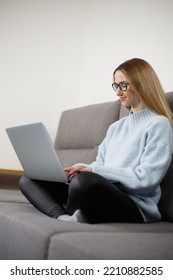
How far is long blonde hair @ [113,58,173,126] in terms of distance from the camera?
1.61 metres

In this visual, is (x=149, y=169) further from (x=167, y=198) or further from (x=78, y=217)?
(x=78, y=217)

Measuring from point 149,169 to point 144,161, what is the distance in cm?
5

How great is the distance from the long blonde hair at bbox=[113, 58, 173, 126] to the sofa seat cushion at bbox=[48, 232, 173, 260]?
735 millimetres

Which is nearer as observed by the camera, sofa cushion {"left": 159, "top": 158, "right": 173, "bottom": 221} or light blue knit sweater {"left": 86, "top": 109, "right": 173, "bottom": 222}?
light blue knit sweater {"left": 86, "top": 109, "right": 173, "bottom": 222}

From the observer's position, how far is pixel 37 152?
1.39 meters

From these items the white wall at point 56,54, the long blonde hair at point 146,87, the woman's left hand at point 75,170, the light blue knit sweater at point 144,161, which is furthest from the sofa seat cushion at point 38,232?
the white wall at point 56,54

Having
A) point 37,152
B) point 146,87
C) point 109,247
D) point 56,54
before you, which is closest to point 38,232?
point 109,247

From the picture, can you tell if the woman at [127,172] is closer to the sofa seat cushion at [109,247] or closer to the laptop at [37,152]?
the laptop at [37,152]

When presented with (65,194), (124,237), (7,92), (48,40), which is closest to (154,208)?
(65,194)

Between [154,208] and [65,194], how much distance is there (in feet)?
1.14

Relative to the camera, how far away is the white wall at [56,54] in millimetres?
2793

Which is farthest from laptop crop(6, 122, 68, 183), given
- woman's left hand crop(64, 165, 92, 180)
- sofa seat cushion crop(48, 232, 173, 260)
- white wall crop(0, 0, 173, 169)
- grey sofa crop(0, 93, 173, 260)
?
white wall crop(0, 0, 173, 169)

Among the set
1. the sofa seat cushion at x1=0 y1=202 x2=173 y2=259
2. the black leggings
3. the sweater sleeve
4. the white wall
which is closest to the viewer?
the sofa seat cushion at x1=0 y1=202 x2=173 y2=259

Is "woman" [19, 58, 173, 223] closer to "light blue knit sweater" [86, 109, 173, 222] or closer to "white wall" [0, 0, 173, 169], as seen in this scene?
"light blue knit sweater" [86, 109, 173, 222]
